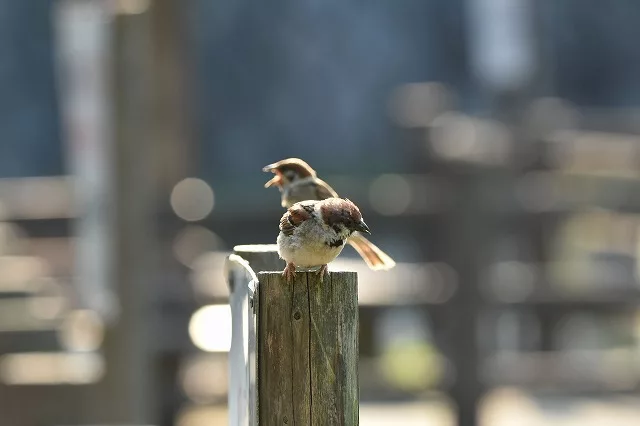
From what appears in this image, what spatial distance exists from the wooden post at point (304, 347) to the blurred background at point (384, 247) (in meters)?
2.76

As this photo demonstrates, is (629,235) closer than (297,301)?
No

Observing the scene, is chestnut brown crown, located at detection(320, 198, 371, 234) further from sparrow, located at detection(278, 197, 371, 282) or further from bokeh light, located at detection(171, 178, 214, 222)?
bokeh light, located at detection(171, 178, 214, 222)

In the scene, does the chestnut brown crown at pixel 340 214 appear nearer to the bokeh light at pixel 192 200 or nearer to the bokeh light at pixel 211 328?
the bokeh light at pixel 211 328

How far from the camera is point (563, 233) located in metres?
8.09

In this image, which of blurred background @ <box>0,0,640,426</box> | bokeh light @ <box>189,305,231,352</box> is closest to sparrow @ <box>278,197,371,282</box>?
blurred background @ <box>0,0,640,426</box>

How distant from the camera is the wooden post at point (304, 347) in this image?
244 centimetres

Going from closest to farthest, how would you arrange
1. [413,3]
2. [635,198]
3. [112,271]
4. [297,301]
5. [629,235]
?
[297,301], [112,271], [635,198], [629,235], [413,3]

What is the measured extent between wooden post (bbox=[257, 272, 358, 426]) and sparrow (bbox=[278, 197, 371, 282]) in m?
0.40

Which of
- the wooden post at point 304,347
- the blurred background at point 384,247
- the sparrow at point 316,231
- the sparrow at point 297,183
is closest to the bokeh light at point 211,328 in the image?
the blurred background at point 384,247

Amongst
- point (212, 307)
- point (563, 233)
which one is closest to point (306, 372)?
point (212, 307)

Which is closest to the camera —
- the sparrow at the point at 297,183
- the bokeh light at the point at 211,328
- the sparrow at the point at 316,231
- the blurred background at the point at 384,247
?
the sparrow at the point at 316,231

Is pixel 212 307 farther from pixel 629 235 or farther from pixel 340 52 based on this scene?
pixel 340 52

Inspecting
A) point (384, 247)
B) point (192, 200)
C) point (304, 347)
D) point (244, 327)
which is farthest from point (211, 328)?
point (304, 347)

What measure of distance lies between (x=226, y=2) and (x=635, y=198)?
670cm
